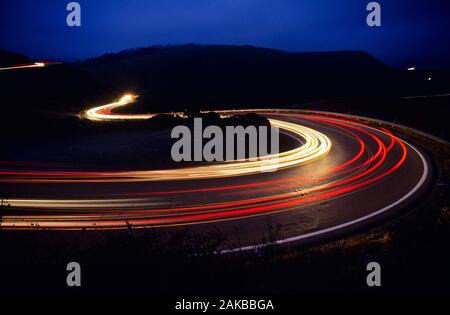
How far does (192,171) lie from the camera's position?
1633cm

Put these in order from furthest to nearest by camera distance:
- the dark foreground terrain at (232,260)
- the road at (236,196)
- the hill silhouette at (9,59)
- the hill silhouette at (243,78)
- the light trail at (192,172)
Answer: the hill silhouette at (243,78), the hill silhouette at (9,59), the light trail at (192,172), the road at (236,196), the dark foreground terrain at (232,260)

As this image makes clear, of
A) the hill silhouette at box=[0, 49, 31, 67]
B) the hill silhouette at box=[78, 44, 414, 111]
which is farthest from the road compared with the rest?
the hill silhouette at box=[0, 49, 31, 67]

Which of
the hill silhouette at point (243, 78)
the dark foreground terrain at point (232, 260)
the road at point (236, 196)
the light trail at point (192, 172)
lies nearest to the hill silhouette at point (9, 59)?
the hill silhouette at point (243, 78)

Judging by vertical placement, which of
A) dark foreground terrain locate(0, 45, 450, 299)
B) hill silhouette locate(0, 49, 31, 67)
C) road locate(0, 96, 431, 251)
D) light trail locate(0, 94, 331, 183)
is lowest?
dark foreground terrain locate(0, 45, 450, 299)

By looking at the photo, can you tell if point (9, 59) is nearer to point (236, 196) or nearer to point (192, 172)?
point (192, 172)

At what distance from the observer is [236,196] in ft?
43.9

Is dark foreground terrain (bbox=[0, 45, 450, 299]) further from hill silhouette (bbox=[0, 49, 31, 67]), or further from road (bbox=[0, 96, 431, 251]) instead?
hill silhouette (bbox=[0, 49, 31, 67])

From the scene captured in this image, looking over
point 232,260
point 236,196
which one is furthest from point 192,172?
point 232,260

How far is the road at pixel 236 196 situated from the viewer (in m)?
11.0

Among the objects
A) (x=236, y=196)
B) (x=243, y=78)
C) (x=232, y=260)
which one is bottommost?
(x=232, y=260)

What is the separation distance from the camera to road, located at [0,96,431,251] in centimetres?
1098

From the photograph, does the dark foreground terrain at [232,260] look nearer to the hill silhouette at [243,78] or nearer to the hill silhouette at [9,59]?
the hill silhouette at [243,78]
